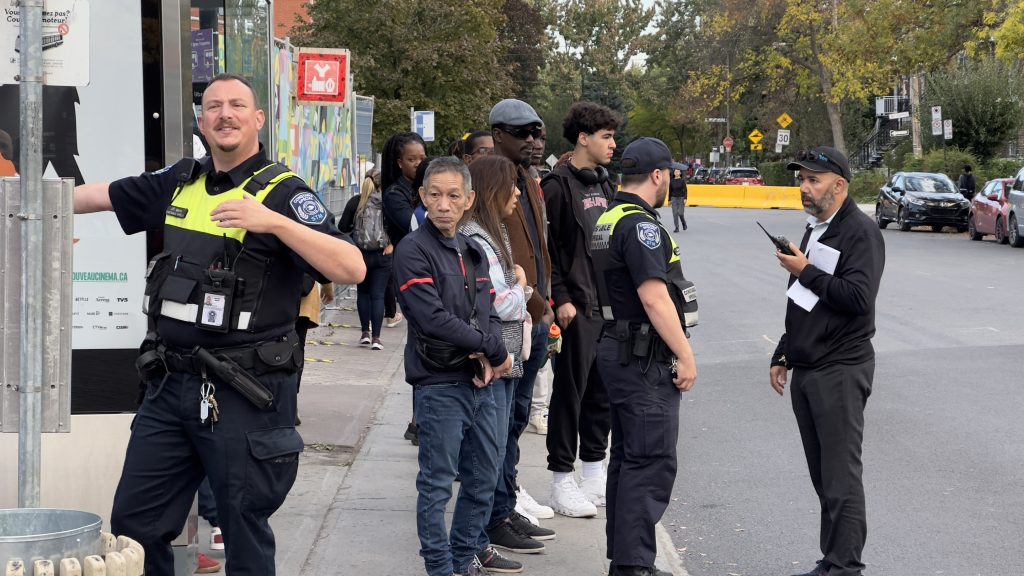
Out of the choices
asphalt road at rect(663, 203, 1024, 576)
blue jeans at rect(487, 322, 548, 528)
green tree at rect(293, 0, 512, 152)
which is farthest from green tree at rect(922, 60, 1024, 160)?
blue jeans at rect(487, 322, 548, 528)

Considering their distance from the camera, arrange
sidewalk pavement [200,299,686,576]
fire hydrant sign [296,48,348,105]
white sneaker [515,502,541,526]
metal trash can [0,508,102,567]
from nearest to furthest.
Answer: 1. metal trash can [0,508,102,567]
2. sidewalk pavement [200,299,686,576]
3. white sneaker [515,502,541,526]
4. fire hydrant sign [296,48,348,105]

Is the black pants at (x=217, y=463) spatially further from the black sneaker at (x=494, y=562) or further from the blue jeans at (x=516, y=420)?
the blue jeans at (x=516, y=420)

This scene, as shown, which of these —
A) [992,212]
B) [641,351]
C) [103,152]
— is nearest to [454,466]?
[641,351]

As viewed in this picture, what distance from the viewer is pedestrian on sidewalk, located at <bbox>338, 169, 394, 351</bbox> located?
41.7 feet

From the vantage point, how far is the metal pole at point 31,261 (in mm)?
3711

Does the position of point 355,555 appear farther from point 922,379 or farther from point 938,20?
point 938,20

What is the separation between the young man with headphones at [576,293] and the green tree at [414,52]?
121 ft

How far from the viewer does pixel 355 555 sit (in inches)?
237

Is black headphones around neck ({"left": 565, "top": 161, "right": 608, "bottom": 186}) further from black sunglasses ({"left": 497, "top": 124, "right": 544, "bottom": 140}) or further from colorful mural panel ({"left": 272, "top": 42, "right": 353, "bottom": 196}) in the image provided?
colorful mural panel ({"left": 272, "top": 42, "right": 353, "bottom": 196})

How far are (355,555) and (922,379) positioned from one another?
6.46 m

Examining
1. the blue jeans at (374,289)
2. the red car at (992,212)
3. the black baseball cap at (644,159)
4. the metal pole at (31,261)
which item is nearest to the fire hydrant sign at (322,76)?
the blue jeans at (374,289)

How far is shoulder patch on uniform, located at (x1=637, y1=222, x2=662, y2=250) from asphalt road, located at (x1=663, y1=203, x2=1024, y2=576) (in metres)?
1.64

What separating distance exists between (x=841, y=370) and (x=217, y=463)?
103 inches

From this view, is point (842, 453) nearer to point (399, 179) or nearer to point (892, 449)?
point (892, 449)
